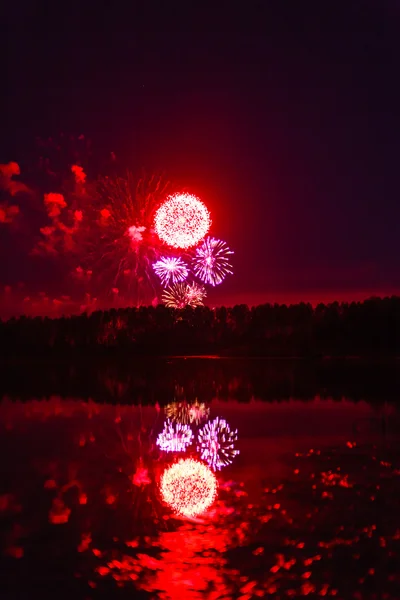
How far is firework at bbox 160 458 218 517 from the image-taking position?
1523cm

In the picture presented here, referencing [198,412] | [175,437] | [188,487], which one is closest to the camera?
[188,487]

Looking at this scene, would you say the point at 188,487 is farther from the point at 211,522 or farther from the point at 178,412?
the point at 178,412

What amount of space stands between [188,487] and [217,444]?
21.7 feet

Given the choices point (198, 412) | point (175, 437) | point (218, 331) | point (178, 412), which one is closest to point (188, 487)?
point (175, 437)

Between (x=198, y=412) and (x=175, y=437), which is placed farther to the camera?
(x=198, y=412)

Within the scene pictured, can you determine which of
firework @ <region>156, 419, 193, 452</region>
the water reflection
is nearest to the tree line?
firework @ <region>156, 419, 193, 452</region>

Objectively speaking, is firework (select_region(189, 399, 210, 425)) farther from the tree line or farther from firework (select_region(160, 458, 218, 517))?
the tree line

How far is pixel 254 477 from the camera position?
18141mm

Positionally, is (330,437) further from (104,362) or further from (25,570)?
(104,362)

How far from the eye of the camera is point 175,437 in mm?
25156

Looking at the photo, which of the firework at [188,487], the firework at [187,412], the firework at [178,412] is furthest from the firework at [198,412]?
the firework at [188,487]

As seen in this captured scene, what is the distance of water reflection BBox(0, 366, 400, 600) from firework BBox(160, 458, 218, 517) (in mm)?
336

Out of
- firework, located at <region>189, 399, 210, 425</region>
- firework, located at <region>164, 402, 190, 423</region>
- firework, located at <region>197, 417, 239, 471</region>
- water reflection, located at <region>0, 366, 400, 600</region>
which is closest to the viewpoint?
water reflection, located at <region>0, 366, 400, 600</region>

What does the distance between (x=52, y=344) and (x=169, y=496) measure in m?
85.1
